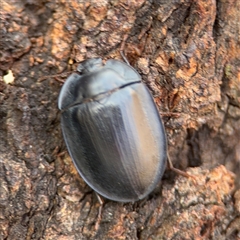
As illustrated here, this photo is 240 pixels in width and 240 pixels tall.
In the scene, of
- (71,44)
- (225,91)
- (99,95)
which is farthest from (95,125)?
(225,91)

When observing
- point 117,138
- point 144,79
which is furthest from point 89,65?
point 117,138

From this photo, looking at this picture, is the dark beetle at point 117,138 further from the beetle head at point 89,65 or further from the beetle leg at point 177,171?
the beetle leg at point 177,171

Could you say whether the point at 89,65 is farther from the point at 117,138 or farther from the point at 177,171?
the point at 177,171

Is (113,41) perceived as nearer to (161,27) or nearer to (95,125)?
(161,27)

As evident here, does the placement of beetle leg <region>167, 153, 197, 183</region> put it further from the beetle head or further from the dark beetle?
the beetle head

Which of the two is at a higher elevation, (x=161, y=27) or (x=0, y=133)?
(x=161, y=27)

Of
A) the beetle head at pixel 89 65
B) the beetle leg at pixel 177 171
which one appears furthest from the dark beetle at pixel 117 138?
the beetle leg at pixel 177 171

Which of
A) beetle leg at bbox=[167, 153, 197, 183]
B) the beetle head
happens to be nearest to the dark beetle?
the beetle head
